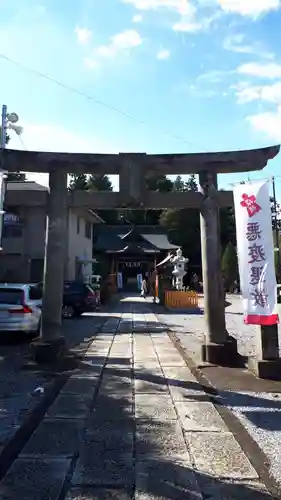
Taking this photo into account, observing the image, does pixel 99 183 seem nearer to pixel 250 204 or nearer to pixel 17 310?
pixel 17 310

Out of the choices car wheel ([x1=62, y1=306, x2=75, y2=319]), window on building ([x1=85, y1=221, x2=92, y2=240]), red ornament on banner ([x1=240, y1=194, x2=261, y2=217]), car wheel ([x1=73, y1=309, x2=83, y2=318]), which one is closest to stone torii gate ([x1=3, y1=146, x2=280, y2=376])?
red ornament on banner ([x1=240, y1=194, x2=261, y2=217])

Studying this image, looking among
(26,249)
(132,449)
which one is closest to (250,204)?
(132,449)

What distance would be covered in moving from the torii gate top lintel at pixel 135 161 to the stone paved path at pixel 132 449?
4.07 m

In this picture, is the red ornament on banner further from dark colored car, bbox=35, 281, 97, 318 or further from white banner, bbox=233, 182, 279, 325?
dark colored car, bbox=35, 281, 97, 318

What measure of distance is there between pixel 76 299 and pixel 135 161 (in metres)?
12.0

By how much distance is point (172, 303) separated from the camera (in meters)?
26.6

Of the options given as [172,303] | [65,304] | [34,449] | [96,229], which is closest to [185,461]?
[34,449]

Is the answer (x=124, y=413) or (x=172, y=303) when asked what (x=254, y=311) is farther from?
(x=172, y=303)

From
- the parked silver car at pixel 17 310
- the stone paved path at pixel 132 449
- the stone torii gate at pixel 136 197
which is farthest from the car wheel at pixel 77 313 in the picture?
the stone paved path at pixel 132 449

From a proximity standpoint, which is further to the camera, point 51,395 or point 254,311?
point 254,311

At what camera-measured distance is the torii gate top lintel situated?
9125mm

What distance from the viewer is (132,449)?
454 cm

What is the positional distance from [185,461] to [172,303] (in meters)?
22.5

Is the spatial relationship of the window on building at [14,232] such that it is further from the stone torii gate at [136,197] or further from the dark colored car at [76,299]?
the stone torii gate at [136,197]
